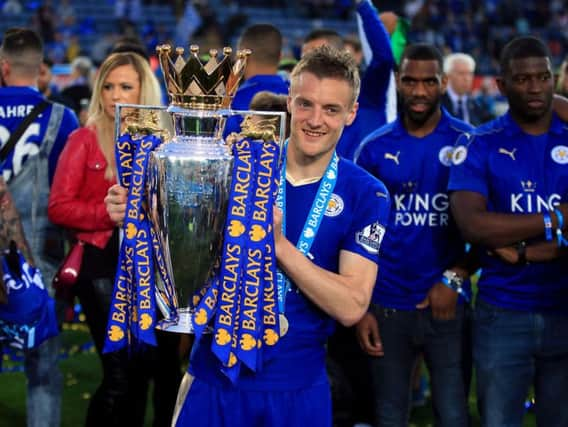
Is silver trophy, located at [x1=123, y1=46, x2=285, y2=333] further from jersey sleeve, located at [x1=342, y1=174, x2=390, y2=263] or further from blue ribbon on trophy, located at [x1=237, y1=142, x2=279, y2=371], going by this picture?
jersey sleeve, located at [x1=342, y1=174, x2=390, y2=263]

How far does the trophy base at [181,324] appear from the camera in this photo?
2.49 m

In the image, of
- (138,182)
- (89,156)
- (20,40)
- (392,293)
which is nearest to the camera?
(138,182)

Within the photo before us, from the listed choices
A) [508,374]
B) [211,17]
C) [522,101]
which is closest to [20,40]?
[522,101]

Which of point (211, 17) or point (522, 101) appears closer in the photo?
point (522, 101)

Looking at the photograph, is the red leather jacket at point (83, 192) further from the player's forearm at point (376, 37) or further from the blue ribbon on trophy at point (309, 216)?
the blue ribbon on trophy at point (309, 216)

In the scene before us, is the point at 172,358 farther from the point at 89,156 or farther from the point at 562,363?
the point at 562,363

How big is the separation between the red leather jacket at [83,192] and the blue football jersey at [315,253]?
1.57 metres

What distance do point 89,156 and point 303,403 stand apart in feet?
6.37

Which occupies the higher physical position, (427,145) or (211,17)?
(211,17)

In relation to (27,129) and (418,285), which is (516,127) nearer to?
(418,285)

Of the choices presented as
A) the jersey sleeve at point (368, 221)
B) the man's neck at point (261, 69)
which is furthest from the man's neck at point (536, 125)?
the man's neck at point (261, 69)

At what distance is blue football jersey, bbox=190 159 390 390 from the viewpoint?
8.91ft

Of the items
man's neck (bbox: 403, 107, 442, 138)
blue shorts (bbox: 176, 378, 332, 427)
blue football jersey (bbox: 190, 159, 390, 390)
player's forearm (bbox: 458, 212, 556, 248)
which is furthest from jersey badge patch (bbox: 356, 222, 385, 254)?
man's neck (bbox: 403, 107, 442, 138)

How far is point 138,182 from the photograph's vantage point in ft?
8.12
